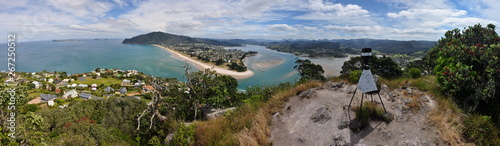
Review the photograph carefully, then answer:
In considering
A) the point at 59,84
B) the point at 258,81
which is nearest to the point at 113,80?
the point at 59,84

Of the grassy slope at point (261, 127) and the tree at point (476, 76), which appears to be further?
the tree at point (476, 76)

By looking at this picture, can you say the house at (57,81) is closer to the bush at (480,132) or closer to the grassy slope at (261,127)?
the grassy slope at (261,127)

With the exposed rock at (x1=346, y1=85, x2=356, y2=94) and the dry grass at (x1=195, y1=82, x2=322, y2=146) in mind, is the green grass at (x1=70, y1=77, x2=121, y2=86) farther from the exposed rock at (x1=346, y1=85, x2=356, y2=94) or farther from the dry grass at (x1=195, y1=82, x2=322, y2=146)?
the exposed rock at (x1=346, y1=85, x2=356, y2=94)

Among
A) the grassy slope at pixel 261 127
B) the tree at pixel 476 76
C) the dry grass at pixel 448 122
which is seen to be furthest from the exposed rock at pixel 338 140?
the tree at pixel 476 76

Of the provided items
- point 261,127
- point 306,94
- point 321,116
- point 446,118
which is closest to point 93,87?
point 306,94

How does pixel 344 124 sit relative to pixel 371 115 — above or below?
below

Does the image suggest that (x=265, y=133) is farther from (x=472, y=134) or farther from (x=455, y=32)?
(x=455, y=32)

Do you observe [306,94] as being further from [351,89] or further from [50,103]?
[50,103]
